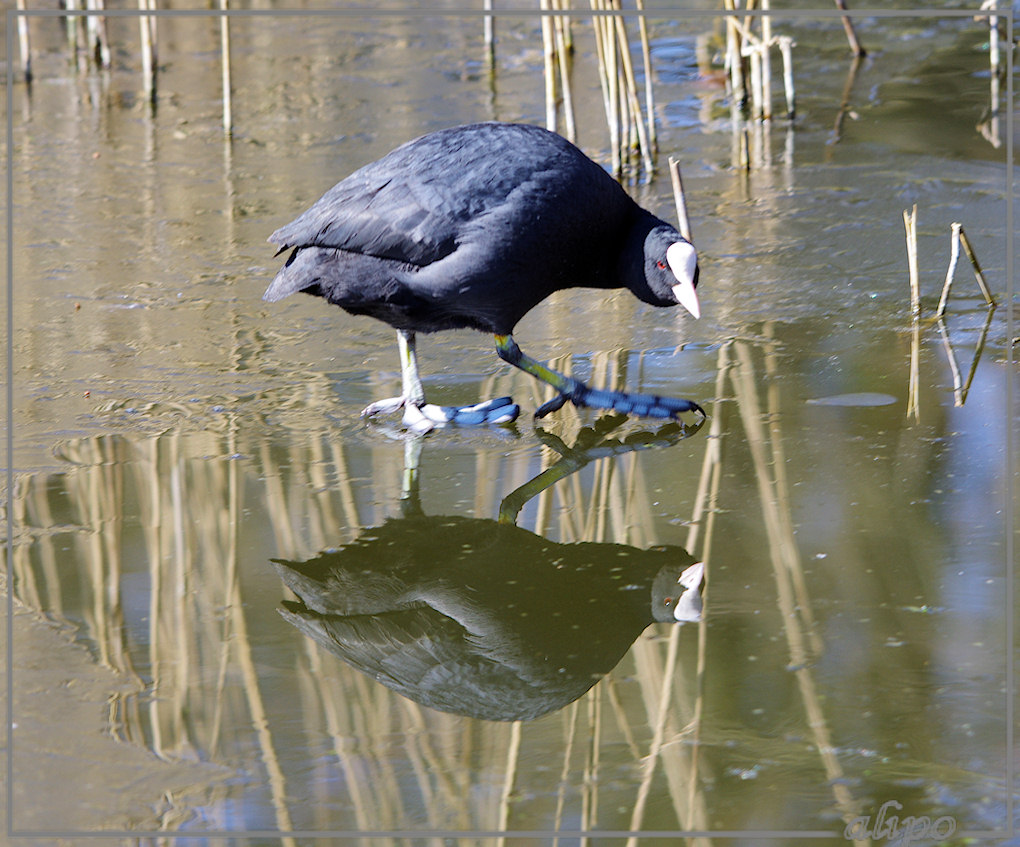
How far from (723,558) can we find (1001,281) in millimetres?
2445

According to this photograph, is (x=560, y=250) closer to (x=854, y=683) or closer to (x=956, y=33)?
(x=854, y=683)

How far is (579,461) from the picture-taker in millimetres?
3691

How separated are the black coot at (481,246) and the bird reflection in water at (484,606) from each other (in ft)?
2.25

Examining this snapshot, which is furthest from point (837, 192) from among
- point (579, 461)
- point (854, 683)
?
point (854, 683)

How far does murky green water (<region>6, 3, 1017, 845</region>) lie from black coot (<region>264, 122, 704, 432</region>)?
0.25m

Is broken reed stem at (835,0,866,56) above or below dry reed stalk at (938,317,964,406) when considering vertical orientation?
above

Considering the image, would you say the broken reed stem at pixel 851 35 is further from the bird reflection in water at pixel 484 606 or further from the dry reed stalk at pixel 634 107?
the bird reflection in water at pixel 484 606

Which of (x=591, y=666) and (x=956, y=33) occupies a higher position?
(x=956, y=33)

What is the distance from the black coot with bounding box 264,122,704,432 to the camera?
3.64 m

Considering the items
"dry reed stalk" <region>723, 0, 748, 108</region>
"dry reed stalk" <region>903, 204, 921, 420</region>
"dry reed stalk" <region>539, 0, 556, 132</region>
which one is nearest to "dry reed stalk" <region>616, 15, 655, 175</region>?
"dry reed stalk" <region>539, 0, 556, 132</region>

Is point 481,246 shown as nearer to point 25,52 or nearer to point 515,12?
point 515,12

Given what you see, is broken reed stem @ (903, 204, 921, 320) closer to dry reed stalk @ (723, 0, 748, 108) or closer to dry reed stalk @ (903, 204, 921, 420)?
dry reed stalk @ (903, 204, 921, 420)

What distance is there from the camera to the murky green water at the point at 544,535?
7.63 feet

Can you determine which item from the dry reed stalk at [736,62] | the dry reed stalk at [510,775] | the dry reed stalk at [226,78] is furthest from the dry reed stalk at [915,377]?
the dry reed stalk at [226,78]
